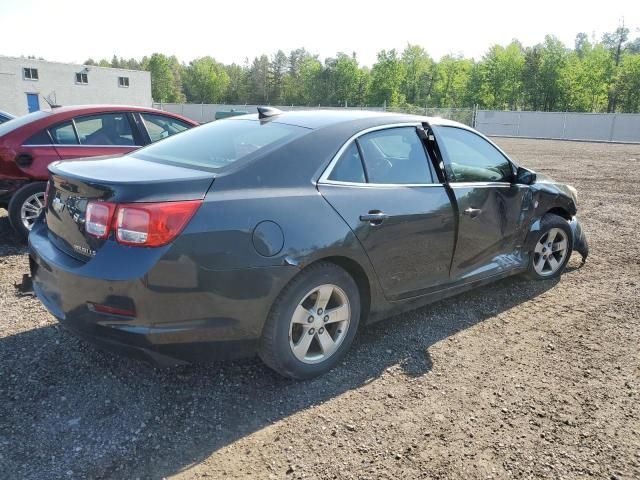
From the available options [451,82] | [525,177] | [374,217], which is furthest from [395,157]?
[451,82]

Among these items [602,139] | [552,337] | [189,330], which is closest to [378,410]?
[189,330]

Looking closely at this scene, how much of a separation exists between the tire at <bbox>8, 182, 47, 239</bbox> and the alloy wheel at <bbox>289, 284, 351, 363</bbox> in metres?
4.27

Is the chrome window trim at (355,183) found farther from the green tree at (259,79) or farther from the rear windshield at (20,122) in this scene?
the green tree at (259,79)

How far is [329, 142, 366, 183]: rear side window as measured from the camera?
3209 mm

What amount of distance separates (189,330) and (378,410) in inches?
46.1

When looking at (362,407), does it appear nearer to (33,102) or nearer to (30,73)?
(33,102)

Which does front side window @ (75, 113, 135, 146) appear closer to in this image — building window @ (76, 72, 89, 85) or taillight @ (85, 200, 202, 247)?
taillight @ (85, 200, 202, 247)

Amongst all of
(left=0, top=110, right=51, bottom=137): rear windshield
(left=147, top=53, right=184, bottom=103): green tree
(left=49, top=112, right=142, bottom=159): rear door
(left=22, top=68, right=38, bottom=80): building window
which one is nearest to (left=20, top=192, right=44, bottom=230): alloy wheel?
(left=49, top=112, right=142, bottom=159): rear door

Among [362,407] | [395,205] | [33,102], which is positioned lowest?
[362,407]

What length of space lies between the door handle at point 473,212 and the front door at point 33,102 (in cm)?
4948

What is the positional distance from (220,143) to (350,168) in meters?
0.89

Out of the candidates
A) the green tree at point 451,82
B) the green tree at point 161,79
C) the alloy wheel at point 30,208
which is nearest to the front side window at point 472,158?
the alloy wheel at point 30,208

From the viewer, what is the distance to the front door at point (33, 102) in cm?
4474

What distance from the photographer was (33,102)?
1780 inches
